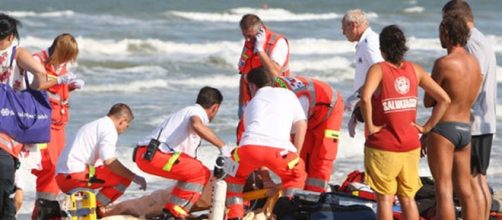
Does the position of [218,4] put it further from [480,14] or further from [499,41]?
[499,41]

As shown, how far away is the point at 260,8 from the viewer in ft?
140

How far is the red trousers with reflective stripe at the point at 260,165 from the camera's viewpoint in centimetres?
948

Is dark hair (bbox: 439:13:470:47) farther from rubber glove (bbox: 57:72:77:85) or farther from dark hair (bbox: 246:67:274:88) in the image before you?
rubber glove (bbox: 57:72:77:85)

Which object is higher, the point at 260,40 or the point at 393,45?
the point at 393,45

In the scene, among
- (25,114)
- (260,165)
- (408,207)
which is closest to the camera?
(408,207)

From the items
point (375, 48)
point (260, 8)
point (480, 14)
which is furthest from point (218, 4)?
point (375, 48)

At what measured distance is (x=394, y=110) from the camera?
27.9 feet

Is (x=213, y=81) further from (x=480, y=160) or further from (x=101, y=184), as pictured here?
(x=480, y=160)

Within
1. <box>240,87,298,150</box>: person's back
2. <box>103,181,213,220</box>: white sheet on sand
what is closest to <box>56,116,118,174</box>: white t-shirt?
<box>103,181,213,220</box>: white sheet on sand

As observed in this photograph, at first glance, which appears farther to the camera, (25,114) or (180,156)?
(180,156)

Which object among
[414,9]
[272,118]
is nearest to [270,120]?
[272,118]

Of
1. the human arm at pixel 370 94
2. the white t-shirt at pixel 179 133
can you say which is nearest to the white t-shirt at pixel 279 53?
the white t-shirt at pixel 179 133

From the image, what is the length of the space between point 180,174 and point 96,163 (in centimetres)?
65

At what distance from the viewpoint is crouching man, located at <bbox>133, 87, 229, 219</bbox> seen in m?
9.84
